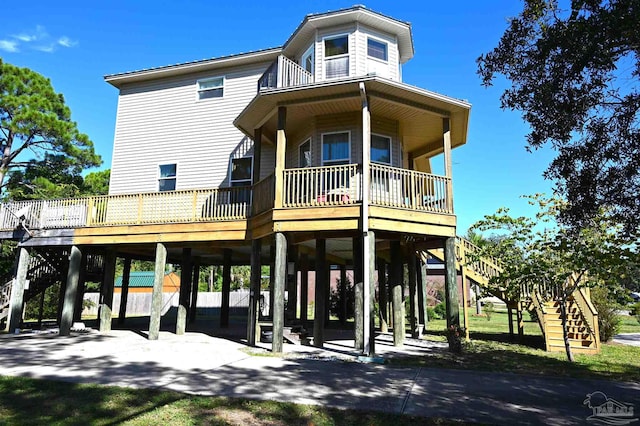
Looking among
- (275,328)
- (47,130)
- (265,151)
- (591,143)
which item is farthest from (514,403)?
(47,130)

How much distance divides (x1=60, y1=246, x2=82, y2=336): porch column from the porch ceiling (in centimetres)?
716

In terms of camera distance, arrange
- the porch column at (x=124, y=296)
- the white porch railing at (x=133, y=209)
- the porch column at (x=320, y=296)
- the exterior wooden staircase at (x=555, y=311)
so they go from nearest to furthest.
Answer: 1. the porch column at (x=320, y=296)
2. the exterior wooden staircase at (x=555, y=311)
3. the white porch railing at (x=133, y=209)
4. the porch column at (x=124, y=296)

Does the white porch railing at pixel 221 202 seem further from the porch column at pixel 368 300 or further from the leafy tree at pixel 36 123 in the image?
the leafy tree at pixel 36 123

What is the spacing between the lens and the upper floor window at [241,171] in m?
14.5

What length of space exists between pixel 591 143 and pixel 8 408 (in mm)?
8835

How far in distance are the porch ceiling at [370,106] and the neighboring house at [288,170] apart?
0.05 meters

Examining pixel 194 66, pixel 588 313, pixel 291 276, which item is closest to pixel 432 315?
pixel 588 313

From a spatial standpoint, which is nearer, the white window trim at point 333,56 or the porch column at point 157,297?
the porch column at point 157,297

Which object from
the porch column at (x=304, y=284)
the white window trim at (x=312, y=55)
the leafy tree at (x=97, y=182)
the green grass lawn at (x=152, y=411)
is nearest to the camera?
the green grass lawn at (x=152, y=411)

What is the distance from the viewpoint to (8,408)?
525 centimetres

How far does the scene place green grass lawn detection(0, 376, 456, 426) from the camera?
4855 millimetres

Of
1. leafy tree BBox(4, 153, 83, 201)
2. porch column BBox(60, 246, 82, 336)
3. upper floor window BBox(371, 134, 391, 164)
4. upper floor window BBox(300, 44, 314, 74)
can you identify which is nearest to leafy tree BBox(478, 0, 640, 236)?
upper floor window BBox(371, 134, 391, 164)

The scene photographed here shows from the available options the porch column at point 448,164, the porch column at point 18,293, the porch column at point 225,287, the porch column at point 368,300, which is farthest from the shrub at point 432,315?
the porch column at point 18,293

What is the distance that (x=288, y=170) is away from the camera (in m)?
10.3
